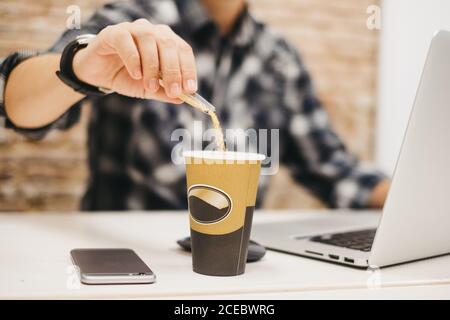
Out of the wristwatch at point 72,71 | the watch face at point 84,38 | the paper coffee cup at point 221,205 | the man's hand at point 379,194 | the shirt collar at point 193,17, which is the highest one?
the shirt collar at point 193,17

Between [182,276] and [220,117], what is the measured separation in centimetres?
122

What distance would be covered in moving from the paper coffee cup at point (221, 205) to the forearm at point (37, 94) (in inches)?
19.4

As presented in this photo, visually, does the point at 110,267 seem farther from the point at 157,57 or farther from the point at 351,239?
the point at 351,239

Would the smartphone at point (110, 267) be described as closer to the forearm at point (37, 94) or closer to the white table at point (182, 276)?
the white table at point (182, 276)

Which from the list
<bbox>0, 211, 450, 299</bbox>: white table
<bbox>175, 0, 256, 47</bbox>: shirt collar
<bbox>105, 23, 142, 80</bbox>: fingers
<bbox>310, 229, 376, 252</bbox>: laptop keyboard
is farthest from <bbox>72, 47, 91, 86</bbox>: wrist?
<bbox>175, 0, 256, 47</bbox>: shirt collar

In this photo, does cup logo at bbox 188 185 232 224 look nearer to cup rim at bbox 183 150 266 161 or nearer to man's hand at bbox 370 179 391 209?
cup rim at bbox 183 150 266 161

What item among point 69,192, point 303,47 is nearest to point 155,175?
point 69,192

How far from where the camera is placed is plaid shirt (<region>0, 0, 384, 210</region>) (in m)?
1.73

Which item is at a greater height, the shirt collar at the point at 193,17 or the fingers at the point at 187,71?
the shirt collar at the point at 193,17

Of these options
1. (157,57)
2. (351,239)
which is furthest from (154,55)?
(351,239)

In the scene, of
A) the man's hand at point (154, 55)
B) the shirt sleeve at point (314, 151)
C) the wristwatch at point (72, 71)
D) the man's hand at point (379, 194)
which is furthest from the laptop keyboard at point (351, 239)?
the shirt sleeve at point (314, 151)

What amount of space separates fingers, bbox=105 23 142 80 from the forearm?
0.29 meters

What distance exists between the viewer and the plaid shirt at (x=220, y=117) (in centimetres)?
173

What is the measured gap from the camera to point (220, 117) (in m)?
1.85
